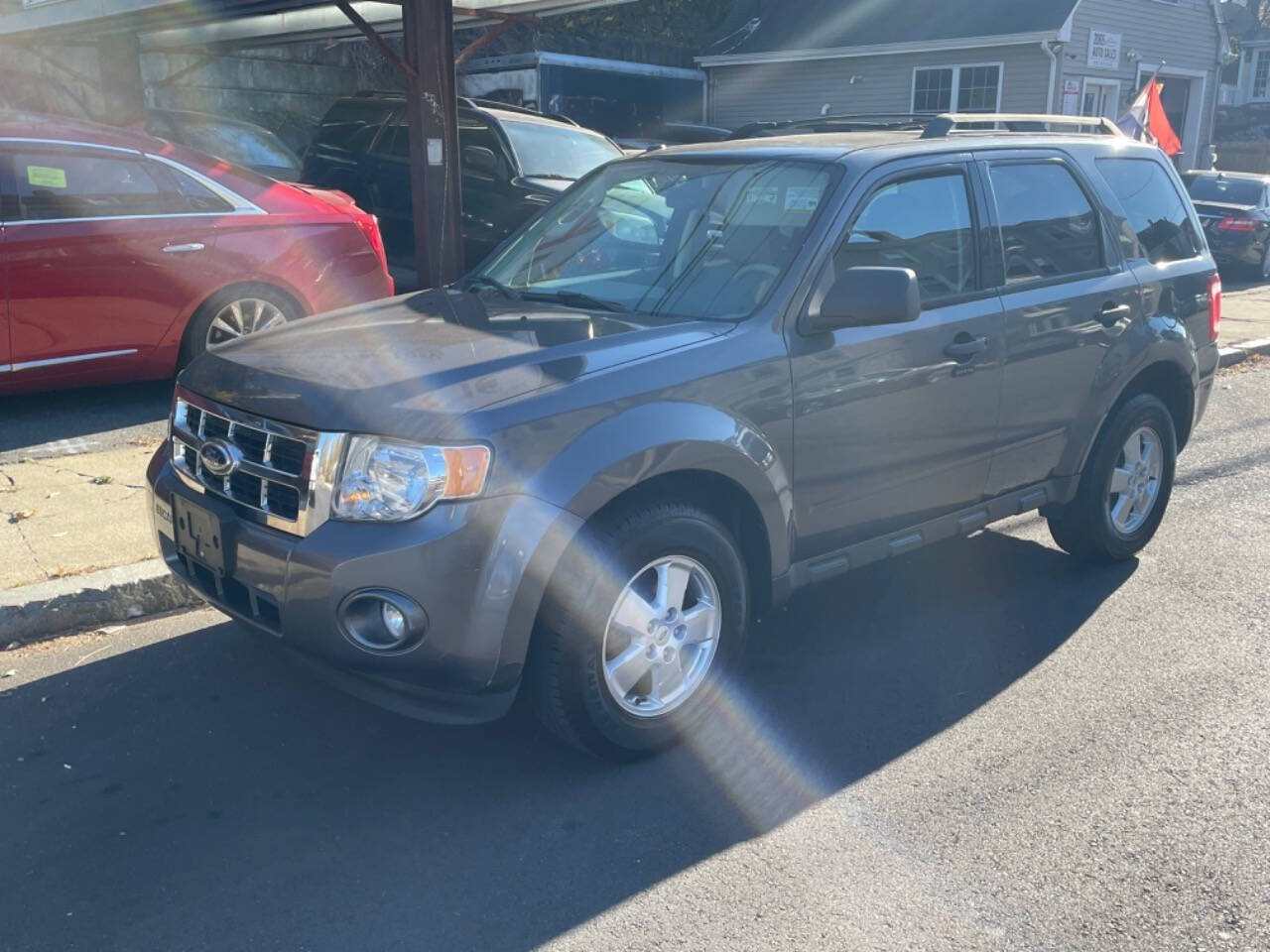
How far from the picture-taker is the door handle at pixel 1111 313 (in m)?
5.00

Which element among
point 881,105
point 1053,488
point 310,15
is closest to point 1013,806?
point 1053,488

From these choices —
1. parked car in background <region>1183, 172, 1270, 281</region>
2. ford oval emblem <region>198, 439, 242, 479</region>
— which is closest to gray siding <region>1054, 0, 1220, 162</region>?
parked car in background <region>1183, 172, 1270, 281</region>

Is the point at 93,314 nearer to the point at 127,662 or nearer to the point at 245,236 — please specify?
the point at 245,236

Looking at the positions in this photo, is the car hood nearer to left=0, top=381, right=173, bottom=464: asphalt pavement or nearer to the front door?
the front door

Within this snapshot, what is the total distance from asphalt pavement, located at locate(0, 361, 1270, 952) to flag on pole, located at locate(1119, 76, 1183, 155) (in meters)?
9.22

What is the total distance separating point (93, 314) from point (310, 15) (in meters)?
8.58

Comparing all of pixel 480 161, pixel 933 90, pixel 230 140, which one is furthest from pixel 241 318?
pixel 933 90

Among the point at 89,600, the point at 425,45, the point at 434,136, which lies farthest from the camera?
the point at 434,136

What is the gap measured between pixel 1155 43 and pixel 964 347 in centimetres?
2344

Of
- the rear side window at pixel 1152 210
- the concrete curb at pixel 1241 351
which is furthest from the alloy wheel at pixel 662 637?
the concrete curb at pixel 1241 351

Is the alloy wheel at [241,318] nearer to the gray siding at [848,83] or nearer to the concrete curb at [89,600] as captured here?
the concrete curb at [89,600]

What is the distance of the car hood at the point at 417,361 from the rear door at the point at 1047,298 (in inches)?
56.5

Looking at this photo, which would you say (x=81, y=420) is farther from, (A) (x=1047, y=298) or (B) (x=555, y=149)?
(B) (x=555, y=149)

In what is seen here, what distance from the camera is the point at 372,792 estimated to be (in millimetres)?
3549
